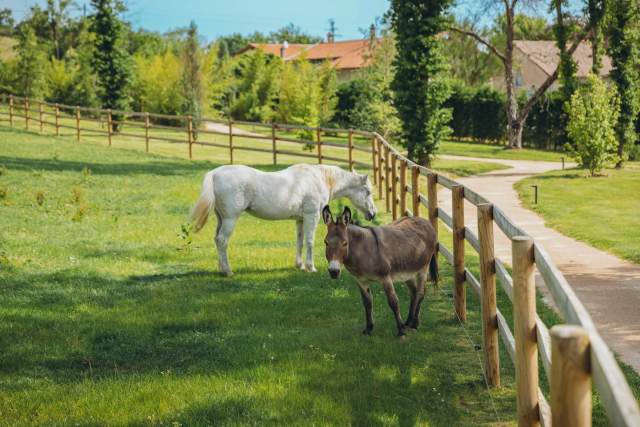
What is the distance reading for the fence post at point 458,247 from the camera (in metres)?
6.94

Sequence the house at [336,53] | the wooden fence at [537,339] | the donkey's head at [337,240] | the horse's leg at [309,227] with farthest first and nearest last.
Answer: the house at [336,53] → the horse's leg at [309,227] → the donkey's head at [337,240] → the wooden fence at [537,339]

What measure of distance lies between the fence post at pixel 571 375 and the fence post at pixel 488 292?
296cm

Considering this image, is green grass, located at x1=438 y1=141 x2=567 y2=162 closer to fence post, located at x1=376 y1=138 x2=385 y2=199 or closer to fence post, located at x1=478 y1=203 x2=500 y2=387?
fence post, located at x1=376 y1=138 x2=385 y2=199

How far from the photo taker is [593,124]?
23688 mm

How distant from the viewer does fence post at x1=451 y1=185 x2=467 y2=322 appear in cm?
694

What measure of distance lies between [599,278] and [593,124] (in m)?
15.2

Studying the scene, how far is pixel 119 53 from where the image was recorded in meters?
37.4

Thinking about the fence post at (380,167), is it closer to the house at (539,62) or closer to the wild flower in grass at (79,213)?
the wild flower in grass at (79,213)

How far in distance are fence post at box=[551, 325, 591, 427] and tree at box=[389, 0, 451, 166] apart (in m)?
22.5

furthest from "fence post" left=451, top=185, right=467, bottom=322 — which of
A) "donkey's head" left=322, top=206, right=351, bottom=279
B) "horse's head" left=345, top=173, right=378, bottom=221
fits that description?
"horse's head" left=345, top=173, right=378, bottom=221

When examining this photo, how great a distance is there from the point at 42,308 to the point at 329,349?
10.5 ft

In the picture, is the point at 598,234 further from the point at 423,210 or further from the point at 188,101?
the point at 188,101

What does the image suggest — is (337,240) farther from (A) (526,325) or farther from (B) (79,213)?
(B) (79,213)

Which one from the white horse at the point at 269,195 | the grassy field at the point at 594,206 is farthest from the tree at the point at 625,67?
the white horse at the point at 269,195
